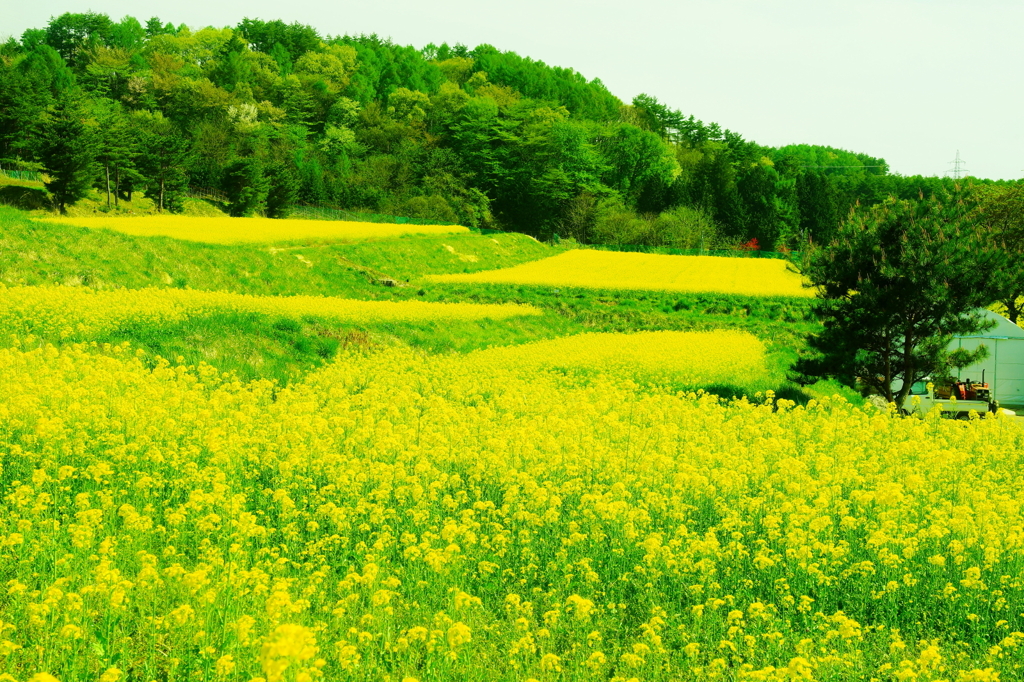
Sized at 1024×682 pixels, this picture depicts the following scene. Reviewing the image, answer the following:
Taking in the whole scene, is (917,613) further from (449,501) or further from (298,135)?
(298,135)

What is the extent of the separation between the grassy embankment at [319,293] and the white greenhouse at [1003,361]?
5.38 meters

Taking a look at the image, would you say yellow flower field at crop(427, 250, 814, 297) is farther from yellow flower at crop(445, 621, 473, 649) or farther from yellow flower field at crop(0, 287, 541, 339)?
yellow flower at crop(445, 621, 473, 649)

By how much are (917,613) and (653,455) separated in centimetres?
371

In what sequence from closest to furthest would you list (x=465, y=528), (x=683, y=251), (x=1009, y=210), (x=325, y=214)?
(x=465, y=528), (x=1009, y=210), (x=325, y=214), (x=683, y=251)

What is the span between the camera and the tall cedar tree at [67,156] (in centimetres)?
5194

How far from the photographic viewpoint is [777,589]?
24.6 ft

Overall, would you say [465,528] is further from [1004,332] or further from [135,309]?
[1004,332]

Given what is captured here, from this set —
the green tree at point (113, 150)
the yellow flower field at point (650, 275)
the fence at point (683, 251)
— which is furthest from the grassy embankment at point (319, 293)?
the fence at point (683, 251)

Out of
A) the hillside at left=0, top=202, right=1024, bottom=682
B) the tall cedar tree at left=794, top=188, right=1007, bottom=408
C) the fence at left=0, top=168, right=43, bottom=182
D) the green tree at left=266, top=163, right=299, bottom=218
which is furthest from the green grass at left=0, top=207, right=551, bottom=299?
the fence at left=0, top=168, right=43, bottom=182

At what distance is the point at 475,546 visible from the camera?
8.05 metres

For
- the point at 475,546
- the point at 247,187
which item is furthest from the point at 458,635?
the point at 247,187

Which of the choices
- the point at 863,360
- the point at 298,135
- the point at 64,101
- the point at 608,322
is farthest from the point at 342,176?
the point at 863,360

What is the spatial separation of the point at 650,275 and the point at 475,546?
48979 mm

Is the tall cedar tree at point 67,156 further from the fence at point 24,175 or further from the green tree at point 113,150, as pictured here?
the fence at point 24,175
